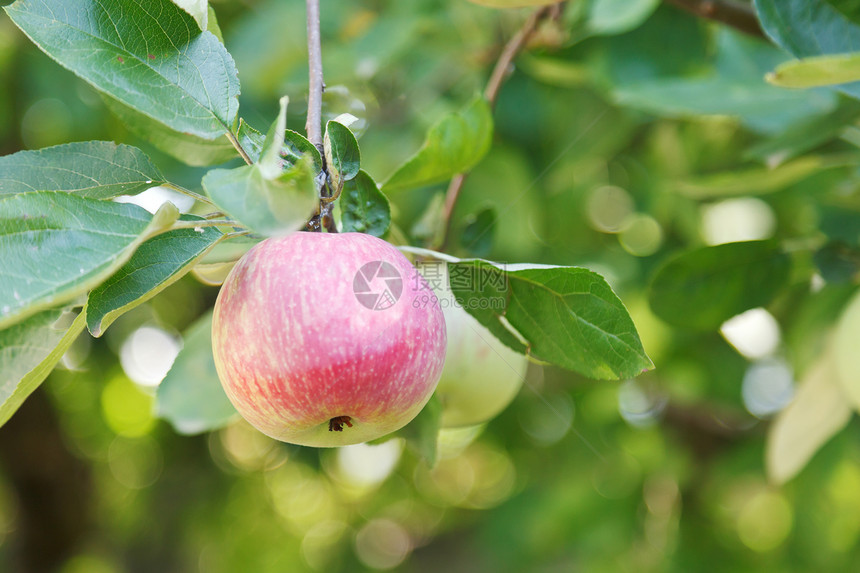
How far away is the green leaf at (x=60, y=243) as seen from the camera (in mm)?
428

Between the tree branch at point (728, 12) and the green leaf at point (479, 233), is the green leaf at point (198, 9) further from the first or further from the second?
the tree branch at point (728, 12)

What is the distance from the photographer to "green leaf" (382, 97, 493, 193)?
734mm

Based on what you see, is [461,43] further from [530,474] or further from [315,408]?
[530,474]

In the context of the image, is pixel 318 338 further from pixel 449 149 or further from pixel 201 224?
pixel 449 149

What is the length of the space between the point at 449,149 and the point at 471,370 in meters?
0.28

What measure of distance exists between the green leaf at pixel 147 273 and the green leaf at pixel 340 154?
0.11m

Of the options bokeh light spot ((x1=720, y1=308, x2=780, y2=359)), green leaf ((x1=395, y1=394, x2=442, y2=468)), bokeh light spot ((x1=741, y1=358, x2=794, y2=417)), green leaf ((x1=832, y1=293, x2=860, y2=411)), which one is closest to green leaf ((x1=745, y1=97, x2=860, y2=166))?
green leaf ((x1=832, y1=293, x2=860, y2=411))

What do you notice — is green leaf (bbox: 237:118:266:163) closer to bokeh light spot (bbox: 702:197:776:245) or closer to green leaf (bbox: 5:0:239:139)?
green leaf (bbox: 5:0:239:139)

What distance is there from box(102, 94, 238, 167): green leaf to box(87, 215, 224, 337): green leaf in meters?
0.23

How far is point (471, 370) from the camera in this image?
34.2 inches

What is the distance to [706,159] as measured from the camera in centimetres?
172

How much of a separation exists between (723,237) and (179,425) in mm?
1401

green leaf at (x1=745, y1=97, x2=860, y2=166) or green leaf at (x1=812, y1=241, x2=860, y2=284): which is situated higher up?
green leaf at (x1=745, y1=97, x2=860, y2=166)

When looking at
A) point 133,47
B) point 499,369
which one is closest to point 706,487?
point 499,369
